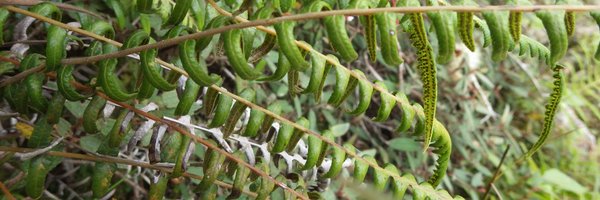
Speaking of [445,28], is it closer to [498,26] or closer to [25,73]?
[498,26]

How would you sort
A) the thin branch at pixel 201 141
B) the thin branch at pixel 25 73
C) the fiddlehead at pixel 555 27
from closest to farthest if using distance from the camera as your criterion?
the fiddlehead at pixel 555 27 → the thin branch at pixel 25 73 → the thin branch at pixel 201 141

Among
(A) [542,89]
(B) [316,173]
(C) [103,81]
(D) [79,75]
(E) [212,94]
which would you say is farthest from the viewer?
(A) [542,89]

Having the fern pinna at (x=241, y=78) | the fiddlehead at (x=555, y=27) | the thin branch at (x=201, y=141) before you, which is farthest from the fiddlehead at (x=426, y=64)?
the thin branch at (x=201, y=141)

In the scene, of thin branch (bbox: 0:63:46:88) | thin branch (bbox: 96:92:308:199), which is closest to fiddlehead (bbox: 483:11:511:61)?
thin branch (bbox: 96:92:308:199)

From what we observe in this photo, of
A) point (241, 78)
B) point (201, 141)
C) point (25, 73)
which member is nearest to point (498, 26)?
point (241, 78)

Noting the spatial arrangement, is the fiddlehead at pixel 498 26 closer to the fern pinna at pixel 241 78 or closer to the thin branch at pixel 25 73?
the fern pinna at pixel 241 78

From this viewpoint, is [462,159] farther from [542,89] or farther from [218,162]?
[218,162]

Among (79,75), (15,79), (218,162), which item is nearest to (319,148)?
(218,162)

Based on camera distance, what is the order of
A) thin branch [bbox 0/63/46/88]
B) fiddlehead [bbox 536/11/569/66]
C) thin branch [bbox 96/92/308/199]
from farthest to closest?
thin branch [bbox 96/92/308/199] < thin branch [bbox 0/63/46/88] < fiddlehead [bbox 536/11/569/66]

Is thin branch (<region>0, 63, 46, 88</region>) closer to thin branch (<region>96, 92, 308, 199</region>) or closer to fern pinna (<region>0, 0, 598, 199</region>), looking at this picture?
fern pinna (<region>0, 0, 598, 199</region>)

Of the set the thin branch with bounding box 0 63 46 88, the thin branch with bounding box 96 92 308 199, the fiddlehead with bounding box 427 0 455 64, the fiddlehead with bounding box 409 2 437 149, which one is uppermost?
the fiddlehead with bounding box 427 0 455 64

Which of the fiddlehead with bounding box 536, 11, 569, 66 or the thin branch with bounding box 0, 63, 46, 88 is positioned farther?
the thin branch with bounding box 0, 63, 46, 88
